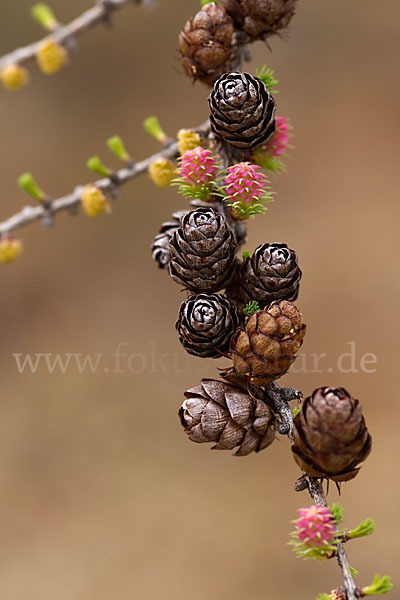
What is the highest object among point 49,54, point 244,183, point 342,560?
point 49,54

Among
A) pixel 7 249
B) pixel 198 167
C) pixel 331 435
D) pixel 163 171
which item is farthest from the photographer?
pixel 7 249

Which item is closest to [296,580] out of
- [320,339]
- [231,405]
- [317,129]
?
[320,339]

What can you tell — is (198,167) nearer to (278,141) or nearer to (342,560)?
(278,141)

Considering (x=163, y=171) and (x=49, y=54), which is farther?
(x=49, y=54)

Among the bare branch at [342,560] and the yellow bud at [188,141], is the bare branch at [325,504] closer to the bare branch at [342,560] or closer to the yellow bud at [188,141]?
the bare branch at [342,560]

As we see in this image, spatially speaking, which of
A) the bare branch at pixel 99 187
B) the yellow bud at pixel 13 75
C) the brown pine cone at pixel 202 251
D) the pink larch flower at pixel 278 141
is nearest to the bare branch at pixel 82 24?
the yellow bud at pixel 13 75

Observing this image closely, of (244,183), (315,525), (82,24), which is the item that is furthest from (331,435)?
(82,24)

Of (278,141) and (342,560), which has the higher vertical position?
(278,141)

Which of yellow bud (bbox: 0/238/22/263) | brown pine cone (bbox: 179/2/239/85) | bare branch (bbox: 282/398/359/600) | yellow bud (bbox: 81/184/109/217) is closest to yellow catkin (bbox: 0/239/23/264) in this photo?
yellow bud (bbox: 0/238/22/263)
